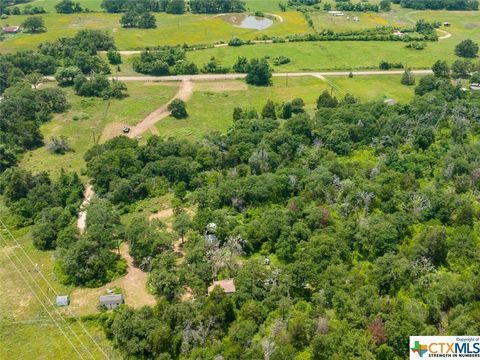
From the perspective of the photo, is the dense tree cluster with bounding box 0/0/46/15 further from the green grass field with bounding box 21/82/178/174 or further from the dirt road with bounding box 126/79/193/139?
the dirt road with bounding box 126/79/193/139

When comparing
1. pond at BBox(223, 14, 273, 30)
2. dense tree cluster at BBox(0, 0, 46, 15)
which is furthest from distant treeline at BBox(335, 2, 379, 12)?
dense tree cluster at BBox(0, 0, 46, 15)

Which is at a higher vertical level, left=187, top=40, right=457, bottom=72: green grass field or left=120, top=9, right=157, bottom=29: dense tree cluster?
left=120, top=9, right=157, bottom=29: dense tree cluster

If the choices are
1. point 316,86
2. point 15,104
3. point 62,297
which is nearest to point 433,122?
point 316,86

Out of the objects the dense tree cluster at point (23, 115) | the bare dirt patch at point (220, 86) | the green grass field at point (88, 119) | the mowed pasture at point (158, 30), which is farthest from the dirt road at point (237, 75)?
the mowed pasture at point (158, 30)

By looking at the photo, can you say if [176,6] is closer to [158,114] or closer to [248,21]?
[248,21]
